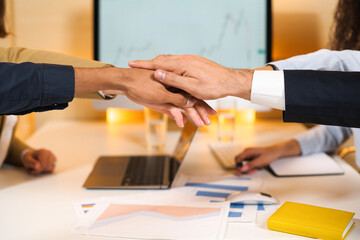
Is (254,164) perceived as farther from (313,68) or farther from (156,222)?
(156,222)

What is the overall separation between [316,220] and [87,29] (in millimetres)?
1350

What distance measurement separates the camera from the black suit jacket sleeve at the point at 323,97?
0.85 m

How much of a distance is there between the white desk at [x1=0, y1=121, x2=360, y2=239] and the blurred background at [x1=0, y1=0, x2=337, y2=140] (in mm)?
342

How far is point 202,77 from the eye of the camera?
0.97 meters

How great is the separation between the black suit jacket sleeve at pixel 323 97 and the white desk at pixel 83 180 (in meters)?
0.21

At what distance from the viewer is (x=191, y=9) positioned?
153 cm

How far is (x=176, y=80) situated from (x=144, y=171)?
324mm

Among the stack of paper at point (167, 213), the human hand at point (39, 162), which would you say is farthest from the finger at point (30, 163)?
the stack of paper at point (167, 213)

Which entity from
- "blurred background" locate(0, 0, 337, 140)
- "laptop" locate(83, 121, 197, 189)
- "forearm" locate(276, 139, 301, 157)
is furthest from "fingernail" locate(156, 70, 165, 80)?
"blurred background" locate(0, 0, 337, 140)

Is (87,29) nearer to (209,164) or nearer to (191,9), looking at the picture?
(191,9)

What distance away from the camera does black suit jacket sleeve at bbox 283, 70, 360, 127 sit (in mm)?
854

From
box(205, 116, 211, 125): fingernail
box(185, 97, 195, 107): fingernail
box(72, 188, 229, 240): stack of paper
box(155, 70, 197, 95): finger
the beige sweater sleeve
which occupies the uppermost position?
the beige sweater sleeve

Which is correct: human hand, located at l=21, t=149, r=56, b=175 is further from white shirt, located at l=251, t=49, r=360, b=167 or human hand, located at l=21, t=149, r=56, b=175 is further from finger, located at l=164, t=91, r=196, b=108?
white shirt, located at l=251, t=49, r=360, b=167

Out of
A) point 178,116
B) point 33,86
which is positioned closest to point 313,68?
point 178,116
